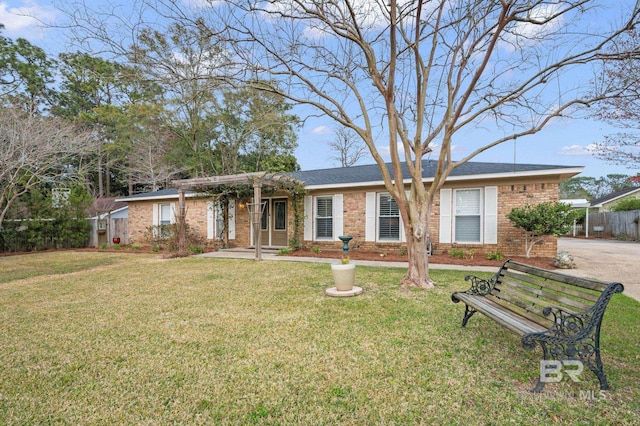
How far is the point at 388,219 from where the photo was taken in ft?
37.0

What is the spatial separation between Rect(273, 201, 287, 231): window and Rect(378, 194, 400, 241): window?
4116 millimetres

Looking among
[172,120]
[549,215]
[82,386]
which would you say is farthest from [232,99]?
[82,386]

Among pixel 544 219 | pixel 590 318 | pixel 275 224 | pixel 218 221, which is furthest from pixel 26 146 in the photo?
pixel 544 219

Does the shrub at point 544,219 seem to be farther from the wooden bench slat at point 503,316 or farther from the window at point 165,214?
the window at point 165,214

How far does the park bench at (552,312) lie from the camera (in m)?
2.47

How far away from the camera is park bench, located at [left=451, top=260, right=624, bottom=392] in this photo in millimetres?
2471

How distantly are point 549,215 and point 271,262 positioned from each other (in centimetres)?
803

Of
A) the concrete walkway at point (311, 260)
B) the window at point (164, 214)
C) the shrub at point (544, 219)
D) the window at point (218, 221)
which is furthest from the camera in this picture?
the window at point (164, 214)

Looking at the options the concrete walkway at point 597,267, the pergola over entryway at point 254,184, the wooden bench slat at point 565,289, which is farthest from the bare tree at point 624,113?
the pergola over entryway at point 254,184

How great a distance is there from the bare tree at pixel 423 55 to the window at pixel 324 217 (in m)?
5.18

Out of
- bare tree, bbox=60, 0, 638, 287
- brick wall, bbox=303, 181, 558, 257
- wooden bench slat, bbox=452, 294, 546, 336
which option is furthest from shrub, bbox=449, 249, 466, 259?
wooden bench slat, bbox=452, 294, 546, 336

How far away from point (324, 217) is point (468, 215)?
204 inches

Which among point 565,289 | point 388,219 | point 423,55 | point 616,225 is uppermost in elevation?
point 423,55

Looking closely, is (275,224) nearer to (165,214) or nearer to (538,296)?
(165,214)
